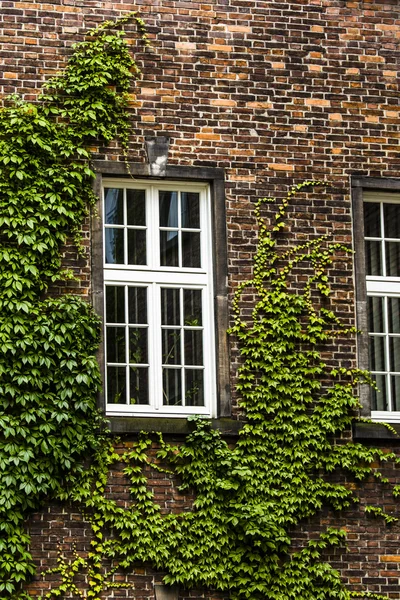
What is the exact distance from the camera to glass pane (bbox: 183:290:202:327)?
14.3 meters

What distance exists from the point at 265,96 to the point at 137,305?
2.72 meters

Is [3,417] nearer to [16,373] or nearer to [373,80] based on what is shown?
[16,373]

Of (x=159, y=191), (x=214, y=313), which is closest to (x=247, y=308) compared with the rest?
(x=214, y=313)

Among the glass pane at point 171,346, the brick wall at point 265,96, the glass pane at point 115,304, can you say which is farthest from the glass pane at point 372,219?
the glass pane at point 115,304

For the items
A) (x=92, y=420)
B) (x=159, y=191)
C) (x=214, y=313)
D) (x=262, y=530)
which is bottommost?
(x=262, y=530)

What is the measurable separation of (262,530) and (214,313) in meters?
2.29

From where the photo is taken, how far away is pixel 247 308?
14.2 meters

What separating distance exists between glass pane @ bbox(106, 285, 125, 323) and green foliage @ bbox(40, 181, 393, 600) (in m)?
1.17

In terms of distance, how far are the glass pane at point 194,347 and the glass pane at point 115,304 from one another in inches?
28.2

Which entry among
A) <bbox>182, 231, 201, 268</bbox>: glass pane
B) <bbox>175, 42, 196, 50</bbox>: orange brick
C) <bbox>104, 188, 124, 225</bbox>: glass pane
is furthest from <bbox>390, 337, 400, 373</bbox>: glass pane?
<bbox>175, 42, 196, 50</bbox>: orange brick

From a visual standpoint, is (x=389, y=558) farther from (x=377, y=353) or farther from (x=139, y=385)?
(x=139, y=385)

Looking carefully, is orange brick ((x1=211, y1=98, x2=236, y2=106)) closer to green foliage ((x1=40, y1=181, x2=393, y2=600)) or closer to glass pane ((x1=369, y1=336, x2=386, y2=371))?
green foliage ((x1=40, y1=181, x2=393, y2=600))

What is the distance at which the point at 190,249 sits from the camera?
14.5 m

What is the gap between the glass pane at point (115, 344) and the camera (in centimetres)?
1398
